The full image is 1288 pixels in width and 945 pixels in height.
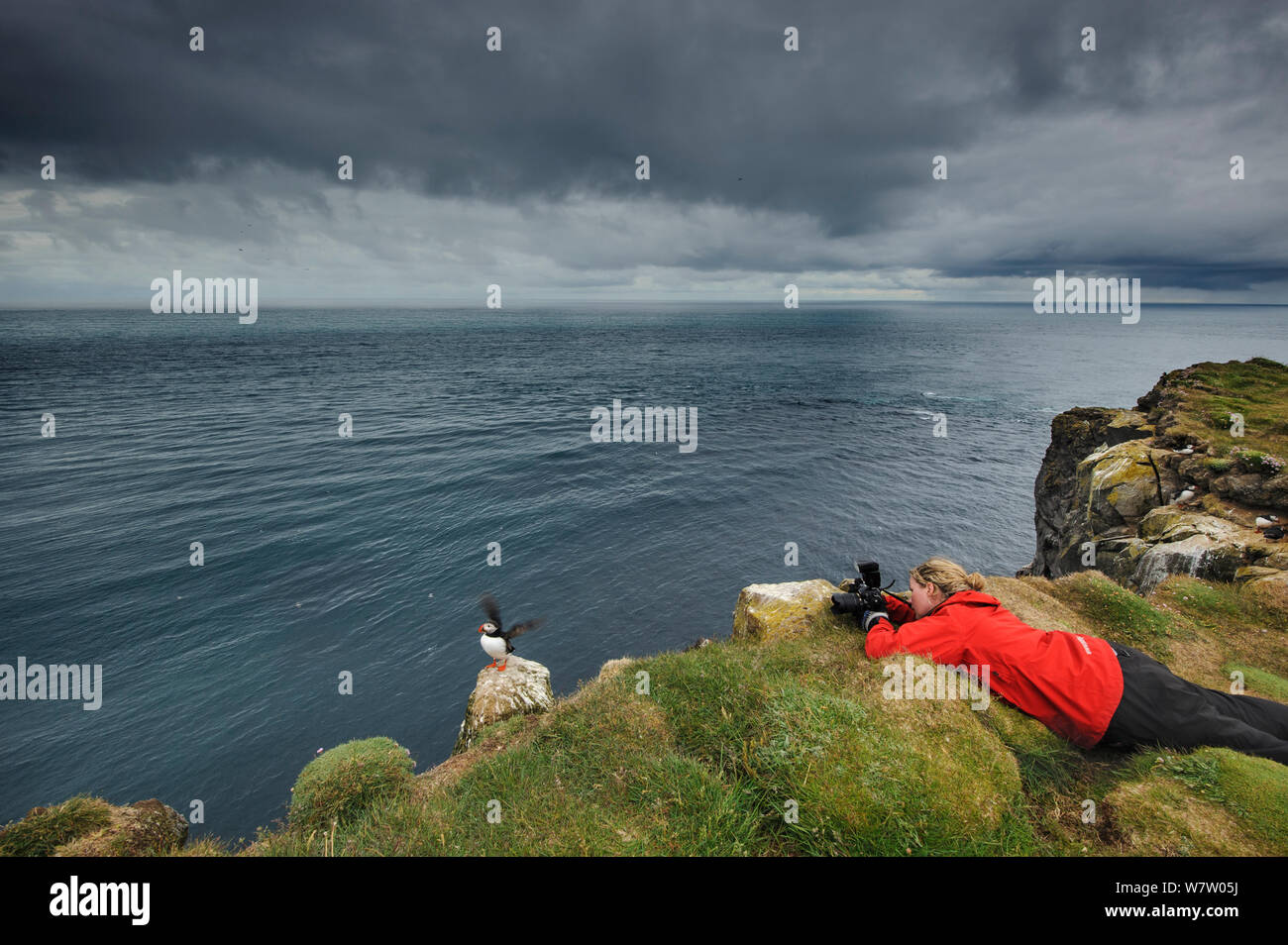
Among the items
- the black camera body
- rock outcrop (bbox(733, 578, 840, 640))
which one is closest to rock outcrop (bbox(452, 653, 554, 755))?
rock outcrop (bbox(733, 578, 840, 640))

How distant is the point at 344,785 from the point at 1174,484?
76.8ft

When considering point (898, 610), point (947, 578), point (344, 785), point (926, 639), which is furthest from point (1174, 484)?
point (344, 785)

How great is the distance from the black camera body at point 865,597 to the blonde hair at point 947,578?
0.72 metres

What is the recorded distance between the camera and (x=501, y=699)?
1079 centimetres

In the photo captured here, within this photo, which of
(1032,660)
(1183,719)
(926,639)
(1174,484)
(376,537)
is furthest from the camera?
(376,537)

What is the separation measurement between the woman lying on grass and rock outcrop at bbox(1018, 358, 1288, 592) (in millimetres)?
7228

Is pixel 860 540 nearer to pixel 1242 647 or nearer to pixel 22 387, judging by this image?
pixel 1242 647

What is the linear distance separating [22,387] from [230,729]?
3485 inches

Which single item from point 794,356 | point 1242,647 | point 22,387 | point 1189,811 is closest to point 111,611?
point 1189,811

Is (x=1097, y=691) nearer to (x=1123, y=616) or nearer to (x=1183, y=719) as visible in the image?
(x=1183, y=719)

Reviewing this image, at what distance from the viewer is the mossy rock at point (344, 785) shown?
756 centimetres

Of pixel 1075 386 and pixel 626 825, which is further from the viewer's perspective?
pixel 1075 386

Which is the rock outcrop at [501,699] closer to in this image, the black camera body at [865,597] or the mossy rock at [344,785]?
the mossy rock at [344,785]

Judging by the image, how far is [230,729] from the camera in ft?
54.2
